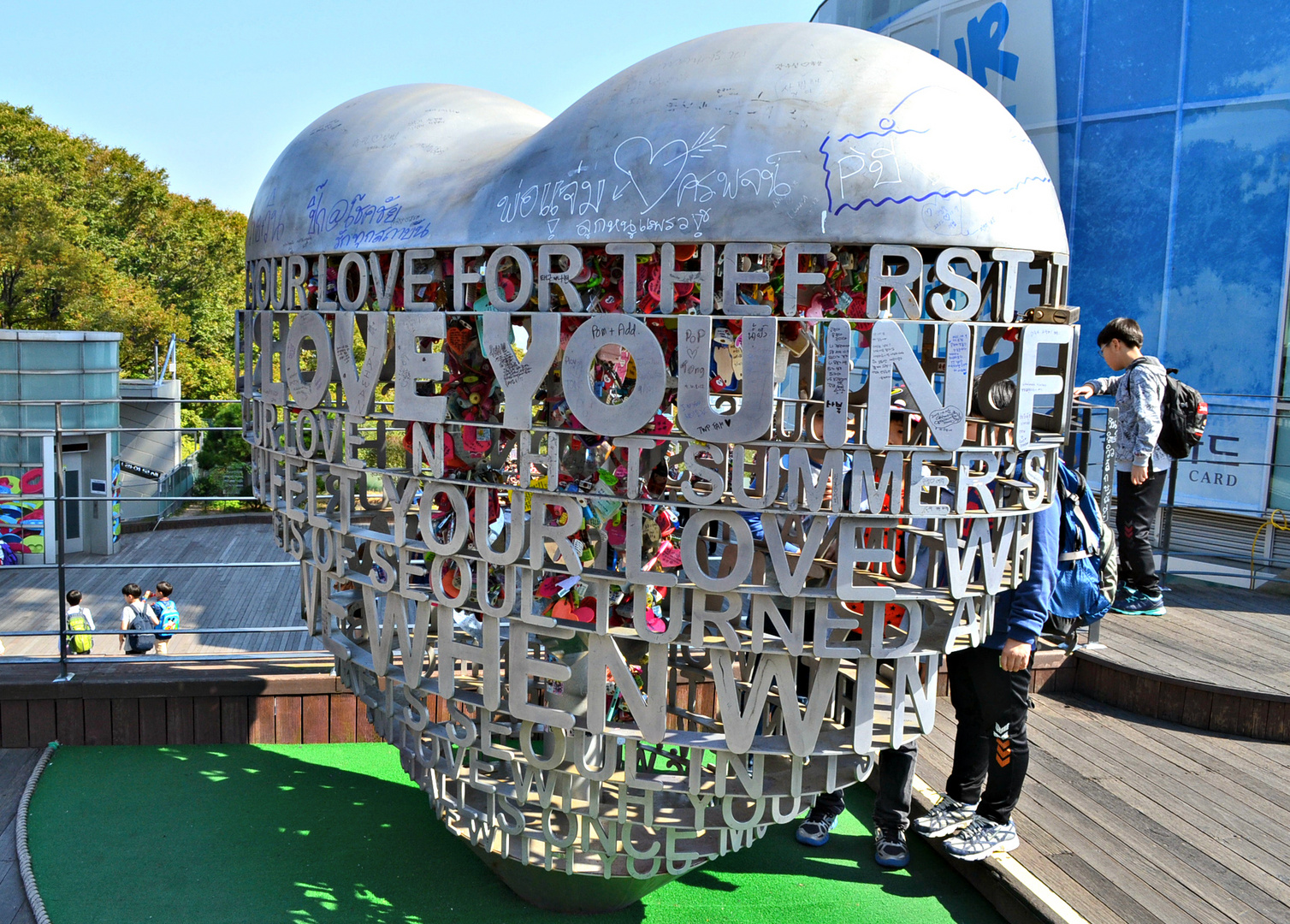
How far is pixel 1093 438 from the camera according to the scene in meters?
12.4

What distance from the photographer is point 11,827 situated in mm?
5004

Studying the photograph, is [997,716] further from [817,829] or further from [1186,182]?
[1186,182]

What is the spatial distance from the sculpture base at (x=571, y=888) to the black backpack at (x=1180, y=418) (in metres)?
4.26

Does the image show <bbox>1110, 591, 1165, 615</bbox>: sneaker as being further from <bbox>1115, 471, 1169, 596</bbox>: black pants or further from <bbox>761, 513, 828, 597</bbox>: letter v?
<bbox>761, 513, 828, 597</bbox>: letter v

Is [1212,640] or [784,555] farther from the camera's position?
[1212,640]

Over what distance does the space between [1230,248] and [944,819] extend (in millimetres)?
9223

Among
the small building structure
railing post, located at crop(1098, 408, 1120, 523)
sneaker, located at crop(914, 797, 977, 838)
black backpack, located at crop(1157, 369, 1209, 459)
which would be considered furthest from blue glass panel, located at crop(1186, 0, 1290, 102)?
the small building structure

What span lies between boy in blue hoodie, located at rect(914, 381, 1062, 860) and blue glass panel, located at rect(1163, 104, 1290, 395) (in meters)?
8.31

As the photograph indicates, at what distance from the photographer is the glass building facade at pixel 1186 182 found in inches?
437

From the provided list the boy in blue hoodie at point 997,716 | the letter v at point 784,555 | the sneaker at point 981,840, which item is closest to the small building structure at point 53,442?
the boy in blue hoodie at point 997,716

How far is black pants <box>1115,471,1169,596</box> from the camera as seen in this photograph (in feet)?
21.3

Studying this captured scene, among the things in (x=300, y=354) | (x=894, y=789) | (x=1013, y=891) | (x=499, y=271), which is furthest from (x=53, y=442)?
(x=1013, y=891)

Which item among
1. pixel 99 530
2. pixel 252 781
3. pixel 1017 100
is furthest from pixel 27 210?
pixel 252 781

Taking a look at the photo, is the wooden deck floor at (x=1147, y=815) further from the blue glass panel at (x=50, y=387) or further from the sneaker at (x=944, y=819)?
the blue glass panel at (x=50, y=387)
